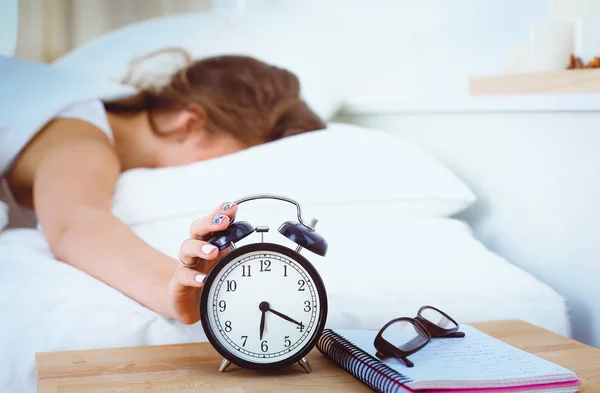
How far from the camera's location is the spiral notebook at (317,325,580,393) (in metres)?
0.78

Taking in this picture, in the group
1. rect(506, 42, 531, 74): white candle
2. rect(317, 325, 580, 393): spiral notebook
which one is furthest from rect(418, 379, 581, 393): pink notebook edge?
rect(506, 42, 531, 74): white candle

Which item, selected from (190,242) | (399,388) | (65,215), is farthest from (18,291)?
(399,388)

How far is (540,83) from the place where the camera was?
4.17 feet

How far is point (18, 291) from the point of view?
3.53ft

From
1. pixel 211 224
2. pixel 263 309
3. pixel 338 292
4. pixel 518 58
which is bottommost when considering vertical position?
pixel 338 292

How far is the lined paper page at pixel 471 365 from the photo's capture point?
78 cm

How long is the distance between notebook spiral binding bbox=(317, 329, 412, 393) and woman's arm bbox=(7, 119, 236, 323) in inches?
8.1

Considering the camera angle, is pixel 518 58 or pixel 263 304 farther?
pixel 518 58

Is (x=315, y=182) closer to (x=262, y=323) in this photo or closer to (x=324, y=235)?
(x=324, y=235)

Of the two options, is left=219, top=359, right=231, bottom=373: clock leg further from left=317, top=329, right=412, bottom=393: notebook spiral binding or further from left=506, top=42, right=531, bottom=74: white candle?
left=506, top=42, right=531, bottom=74: white candle

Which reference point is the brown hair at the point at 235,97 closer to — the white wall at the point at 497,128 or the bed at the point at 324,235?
the bed at the point at 324,235

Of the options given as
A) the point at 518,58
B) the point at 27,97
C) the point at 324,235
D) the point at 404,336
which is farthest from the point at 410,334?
the point at 27,97

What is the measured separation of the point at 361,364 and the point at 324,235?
0.42 m

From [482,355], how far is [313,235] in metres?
0.26
